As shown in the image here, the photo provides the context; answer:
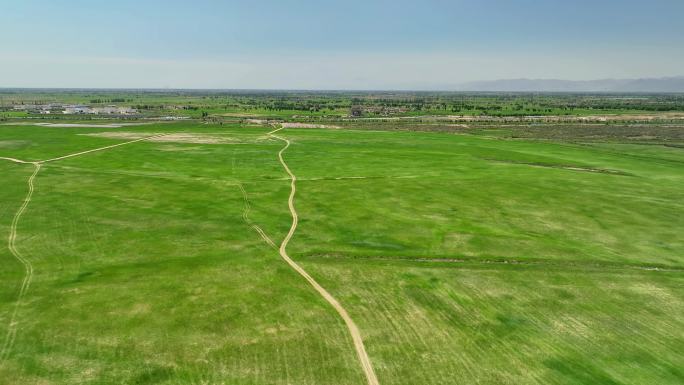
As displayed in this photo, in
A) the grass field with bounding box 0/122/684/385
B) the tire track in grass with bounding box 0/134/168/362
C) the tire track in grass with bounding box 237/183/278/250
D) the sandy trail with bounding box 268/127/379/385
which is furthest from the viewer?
the tire track in grass with bounding box 237/183/278/250

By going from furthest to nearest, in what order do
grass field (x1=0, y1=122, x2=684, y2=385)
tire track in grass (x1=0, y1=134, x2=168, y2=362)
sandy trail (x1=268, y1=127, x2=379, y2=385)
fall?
tire track in grass (x1=0, y1=134, x2=168, y2=362) < grass field (x1=0, y1=122, x2=684, y2=385) < sandy trail (x1=268, y1=127, x2=379, y2=385)

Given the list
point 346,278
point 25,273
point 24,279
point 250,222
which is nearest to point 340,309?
point 346,278

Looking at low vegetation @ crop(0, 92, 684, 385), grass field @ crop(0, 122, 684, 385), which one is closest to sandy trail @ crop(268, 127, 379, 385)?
grass field @ crop(0, 122, 684, 385)

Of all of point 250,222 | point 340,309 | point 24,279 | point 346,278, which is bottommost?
point 340,309

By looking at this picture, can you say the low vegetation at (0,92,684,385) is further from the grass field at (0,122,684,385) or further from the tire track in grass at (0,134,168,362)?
the tire track in grass at (0,134,168,362)

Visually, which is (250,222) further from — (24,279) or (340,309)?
(340,309)

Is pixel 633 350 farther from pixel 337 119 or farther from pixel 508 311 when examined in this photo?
pixel 337 119

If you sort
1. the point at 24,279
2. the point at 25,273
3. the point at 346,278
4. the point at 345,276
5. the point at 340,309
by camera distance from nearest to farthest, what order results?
the point at 340,309 < the point at 24,279 < the point at 25,273 < the point at 346,278 < the point at 345,276

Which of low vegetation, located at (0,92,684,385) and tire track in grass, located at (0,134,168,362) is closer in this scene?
low vegetation, located at (0,92,684,385)

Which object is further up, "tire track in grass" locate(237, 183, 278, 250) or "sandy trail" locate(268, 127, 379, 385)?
"tire track in grass" locate(237, 183, 278, 250)

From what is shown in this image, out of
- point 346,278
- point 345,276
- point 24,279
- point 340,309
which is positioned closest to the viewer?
point 340,309
